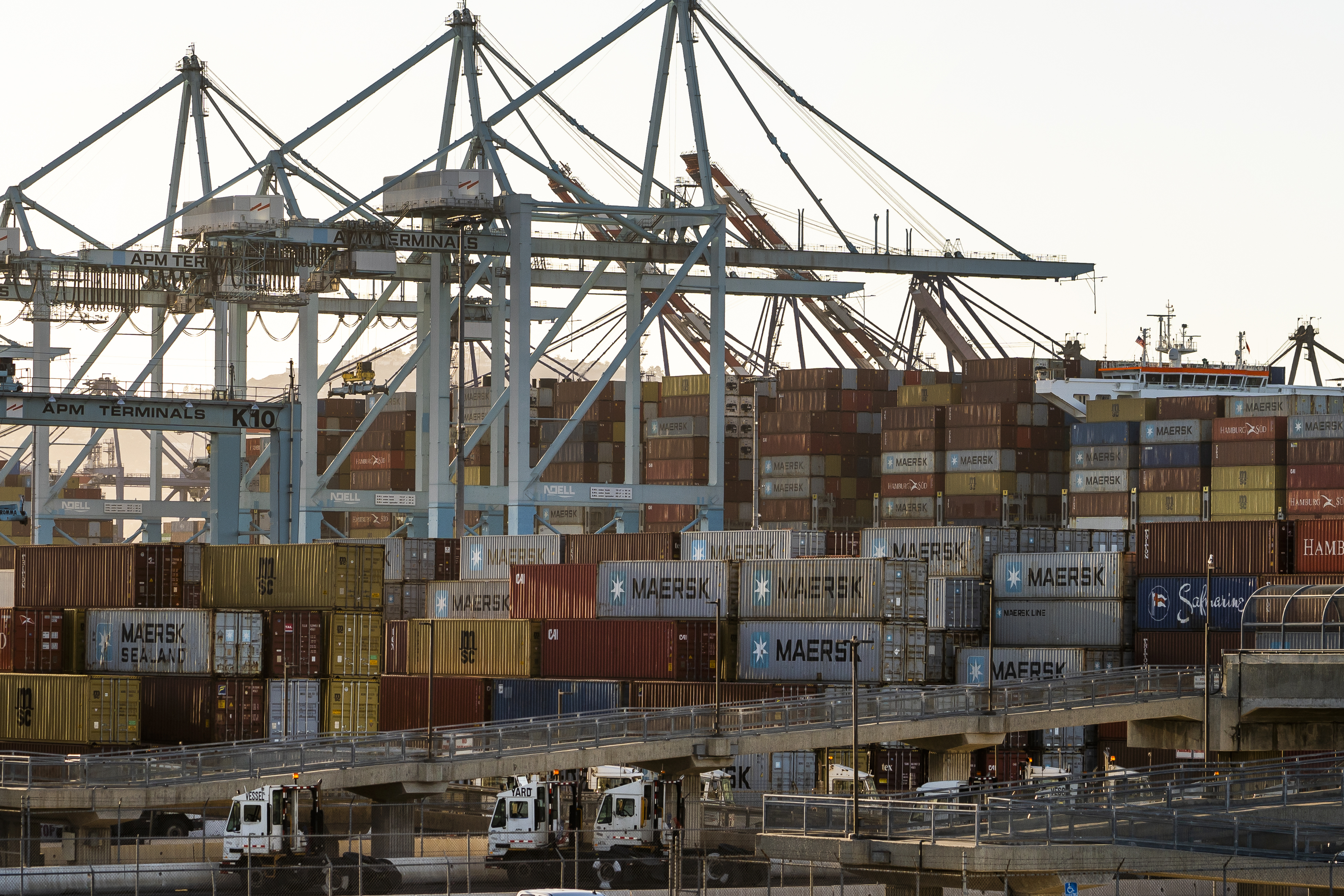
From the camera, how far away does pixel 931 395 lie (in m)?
110

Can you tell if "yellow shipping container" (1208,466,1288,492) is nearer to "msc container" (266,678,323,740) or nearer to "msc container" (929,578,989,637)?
"msc container" (929,578,989,637)

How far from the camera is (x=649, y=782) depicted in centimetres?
4388

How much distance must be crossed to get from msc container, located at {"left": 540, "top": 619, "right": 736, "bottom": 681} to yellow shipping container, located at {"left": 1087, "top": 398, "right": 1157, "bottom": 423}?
55175 millimetres

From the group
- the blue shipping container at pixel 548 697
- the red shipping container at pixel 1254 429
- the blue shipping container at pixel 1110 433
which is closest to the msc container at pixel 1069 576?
the blue shipping container at pixel 548 697

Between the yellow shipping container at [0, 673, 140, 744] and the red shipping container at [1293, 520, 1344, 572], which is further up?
Answer: the red shipping container at [1293, 520, 1344, 572]

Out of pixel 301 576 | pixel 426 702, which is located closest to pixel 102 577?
pixel 301 576

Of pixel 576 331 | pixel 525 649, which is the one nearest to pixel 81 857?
pixel 525 649

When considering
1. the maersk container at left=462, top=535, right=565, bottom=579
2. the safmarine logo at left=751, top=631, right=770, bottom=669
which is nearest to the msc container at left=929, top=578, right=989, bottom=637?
the safmarine logo at left=751, top=631, right=770, bottom=669

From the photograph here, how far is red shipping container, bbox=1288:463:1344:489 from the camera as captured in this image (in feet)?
309

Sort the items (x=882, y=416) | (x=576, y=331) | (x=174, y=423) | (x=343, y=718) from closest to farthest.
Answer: (x=343, y=718) < (x=174, y=423) < (x=882, y=416) < (x=576, y=331)

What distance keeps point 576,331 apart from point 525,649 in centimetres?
7282

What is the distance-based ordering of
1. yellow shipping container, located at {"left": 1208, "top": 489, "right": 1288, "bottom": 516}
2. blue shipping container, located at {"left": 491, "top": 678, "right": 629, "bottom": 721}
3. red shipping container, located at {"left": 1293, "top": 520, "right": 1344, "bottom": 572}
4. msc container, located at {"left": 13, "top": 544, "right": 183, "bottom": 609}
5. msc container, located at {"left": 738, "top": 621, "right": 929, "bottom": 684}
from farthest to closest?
yellow shipping container, located at {"left": 1208, "top": 489, "right": 1288, "bottom": 516} → msc container, located at {"left": 13, "top": 544, "right": 183, "bottom": 609} → blue shipping container, located at {"left": 491, "top": 678, "right": 629, "bottom": 721} → red shipping container, located at {"left": 1293, "top": 520, "right": 1344, "bottom": 572} → msc container, located at {"left": 738, "top": 621, "right": 929, "bottom": 684}

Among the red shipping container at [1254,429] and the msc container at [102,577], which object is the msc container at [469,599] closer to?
the msc container at [102,577]

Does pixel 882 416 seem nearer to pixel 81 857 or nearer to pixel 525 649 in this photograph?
pixel 525 649
